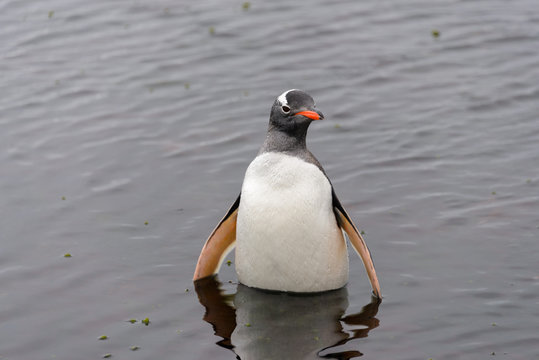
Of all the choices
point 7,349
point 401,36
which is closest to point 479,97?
point 401,36

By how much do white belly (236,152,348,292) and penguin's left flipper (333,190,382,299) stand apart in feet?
0.20

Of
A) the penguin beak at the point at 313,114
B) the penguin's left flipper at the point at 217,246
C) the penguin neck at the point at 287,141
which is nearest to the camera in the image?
the penguin beak at the point at 313,114

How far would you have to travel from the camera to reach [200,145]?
9930 mm

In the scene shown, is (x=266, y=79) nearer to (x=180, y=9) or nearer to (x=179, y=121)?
(x=179, y=121)

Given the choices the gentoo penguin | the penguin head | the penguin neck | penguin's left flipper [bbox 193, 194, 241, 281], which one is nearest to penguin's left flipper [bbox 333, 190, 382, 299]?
the gentoo penguin

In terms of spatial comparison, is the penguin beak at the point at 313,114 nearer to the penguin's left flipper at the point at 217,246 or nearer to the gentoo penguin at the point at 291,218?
the gentoo penguin at the point at 291,218

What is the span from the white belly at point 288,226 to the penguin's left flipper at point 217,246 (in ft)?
0.84

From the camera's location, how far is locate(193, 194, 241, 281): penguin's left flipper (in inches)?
283

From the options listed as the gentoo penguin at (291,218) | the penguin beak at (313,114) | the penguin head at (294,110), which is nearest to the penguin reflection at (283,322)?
the gentoo penguin at (291,218)

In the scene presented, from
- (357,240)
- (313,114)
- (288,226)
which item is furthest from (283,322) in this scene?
(313,114)

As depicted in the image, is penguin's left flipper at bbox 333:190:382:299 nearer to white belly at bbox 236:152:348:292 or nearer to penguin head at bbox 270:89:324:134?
white belly at bbox 236:152:348:292

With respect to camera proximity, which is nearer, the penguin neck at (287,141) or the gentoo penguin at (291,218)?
the gentoo penguin at (291,218)

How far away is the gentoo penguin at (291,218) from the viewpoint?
6.65 meters

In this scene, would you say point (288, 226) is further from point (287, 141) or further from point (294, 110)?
point (294, 110)
